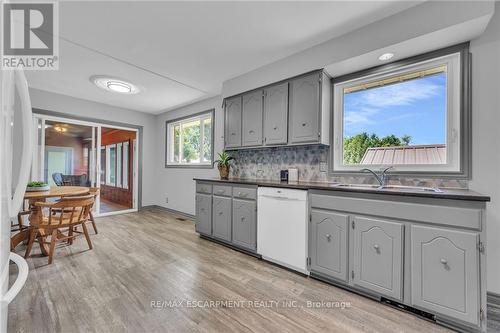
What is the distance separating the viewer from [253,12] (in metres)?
1.97

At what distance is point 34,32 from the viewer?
2211 millimetres

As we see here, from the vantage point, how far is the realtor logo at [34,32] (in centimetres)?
191

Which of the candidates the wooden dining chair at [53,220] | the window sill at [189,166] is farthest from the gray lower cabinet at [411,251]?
the wooden dining chair at [53,220]

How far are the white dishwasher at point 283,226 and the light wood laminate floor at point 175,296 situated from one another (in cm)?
15

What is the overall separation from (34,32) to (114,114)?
2.82m

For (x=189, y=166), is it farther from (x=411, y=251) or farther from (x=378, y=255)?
(x=411, y=251)

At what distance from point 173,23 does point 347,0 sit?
5.31 feet

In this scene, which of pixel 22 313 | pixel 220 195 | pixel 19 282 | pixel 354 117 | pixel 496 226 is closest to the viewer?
pixel 19 282

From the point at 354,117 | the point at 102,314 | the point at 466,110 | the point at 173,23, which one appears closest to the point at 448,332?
the point at 466,110

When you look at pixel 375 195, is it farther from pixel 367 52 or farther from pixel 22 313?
pixel 22 313

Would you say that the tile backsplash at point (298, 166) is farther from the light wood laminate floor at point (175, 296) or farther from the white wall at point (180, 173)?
the light wood laminate floor at point (175, 296)

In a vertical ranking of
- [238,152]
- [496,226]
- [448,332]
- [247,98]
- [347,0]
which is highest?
[347,0]

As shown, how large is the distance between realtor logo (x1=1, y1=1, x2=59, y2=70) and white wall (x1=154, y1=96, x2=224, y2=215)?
2.35 metres

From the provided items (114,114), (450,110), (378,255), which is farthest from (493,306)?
(114,114)
